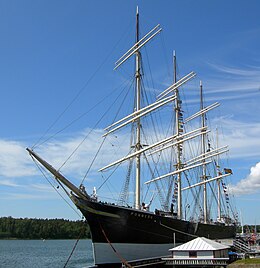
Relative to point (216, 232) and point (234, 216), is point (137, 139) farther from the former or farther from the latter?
point (234, 216)

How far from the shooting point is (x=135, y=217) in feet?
130

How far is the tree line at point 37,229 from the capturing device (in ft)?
549

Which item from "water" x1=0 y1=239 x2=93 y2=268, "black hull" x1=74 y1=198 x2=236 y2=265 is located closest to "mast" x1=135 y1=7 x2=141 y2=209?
"black hull" x1=74 y1=198 x2=236 y2=265

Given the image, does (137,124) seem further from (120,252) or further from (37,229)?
(37,229)

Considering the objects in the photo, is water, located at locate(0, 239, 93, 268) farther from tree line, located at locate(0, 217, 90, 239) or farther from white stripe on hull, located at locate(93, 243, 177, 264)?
tree line, located at locate(0, 217, 90, 239)

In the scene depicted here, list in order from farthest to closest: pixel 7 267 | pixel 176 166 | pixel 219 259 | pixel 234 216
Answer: pixel 234 216
pixel 176 166
pixel 7 267
pixel 219 259

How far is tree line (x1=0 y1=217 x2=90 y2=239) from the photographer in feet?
549

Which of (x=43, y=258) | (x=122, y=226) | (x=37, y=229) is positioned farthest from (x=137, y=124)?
(x=37, y=229)

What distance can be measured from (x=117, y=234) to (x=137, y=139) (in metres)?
12.2

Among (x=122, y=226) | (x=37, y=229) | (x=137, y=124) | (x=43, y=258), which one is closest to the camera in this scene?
(x=122, y=226)

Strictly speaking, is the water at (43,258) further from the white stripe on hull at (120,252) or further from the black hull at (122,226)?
the white stripe on hull at (120,252)

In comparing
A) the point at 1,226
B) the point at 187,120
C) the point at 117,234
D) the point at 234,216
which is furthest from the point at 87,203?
the point at 1,226

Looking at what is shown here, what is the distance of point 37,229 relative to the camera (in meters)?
169

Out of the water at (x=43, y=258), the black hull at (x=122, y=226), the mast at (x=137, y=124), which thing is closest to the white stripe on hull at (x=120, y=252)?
the black hull at (x=122, y=226)
